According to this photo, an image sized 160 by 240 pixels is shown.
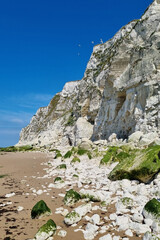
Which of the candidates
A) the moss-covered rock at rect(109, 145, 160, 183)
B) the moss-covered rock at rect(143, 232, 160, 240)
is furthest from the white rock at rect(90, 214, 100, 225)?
the moss-covered rock at rect(109, 145, 160, 183)

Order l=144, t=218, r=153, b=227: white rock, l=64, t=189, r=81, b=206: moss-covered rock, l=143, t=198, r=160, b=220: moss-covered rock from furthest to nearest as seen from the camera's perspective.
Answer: l=64, t=189, r=81, b=206: moss-covered rock < l=143, t=198, r=160, b=220: moss-covered rock < l=144, t=218, r=153, b=227: white rock

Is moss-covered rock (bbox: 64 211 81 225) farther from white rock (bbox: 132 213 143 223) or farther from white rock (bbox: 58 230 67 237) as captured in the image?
white rock (bbox: 132 213 143 223)

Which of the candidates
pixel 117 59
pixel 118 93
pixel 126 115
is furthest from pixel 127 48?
pixel 126 115

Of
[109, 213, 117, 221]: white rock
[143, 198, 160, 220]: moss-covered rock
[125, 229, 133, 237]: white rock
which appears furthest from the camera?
[109, 213, 117, 221]: white rock

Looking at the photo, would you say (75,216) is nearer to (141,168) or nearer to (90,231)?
(90,231)

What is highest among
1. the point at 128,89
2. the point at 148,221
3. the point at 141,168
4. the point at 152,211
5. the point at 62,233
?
the point at 128,89

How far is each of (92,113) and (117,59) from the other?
1792 centimetres

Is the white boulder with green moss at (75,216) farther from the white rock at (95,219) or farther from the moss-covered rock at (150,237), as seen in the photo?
the moss-covered rock at (150,237)

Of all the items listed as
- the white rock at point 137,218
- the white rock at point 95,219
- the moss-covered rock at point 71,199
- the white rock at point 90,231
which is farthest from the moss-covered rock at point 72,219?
the white rock at point 137,218

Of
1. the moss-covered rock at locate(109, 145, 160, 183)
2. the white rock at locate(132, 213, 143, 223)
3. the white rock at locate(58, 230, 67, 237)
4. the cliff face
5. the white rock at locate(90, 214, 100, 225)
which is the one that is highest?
the cliff face

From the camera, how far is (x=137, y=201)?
16.3ft

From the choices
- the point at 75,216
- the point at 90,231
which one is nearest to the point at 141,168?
the point at 75,216

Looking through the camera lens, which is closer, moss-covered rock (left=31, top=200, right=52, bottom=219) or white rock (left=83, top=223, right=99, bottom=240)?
white rock (left=83, top=223, right=99, bottom=240)

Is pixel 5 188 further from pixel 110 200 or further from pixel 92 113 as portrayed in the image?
pixel 92 113
